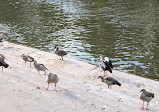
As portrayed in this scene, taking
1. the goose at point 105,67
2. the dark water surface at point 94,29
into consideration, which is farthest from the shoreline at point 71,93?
the dark water surface at point 94,29

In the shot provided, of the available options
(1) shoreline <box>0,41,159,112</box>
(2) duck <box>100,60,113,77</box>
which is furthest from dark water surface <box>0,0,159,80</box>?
(1) shoreline <box>0,41,159,112</box>

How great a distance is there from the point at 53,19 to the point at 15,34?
594 cm

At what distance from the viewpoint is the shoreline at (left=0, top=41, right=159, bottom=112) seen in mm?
8234

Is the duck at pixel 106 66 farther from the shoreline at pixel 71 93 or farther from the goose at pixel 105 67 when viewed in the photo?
the shoreline at pixel 71 93

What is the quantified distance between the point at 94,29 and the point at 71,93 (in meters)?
14.0

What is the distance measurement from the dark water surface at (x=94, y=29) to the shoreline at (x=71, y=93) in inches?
97.5

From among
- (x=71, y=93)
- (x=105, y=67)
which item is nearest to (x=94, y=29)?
(x=105, y=67)

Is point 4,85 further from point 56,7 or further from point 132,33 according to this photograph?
point 56,7

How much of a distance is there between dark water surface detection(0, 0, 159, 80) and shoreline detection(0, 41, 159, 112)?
97.5 inches

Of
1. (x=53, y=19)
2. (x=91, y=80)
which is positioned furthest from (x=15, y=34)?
(x=91, y=80)

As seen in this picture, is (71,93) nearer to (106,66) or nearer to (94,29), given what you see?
(106,66)

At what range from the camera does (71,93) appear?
30.9ft

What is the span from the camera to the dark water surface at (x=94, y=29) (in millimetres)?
16641

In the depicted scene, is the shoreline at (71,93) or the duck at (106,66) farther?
the duck at (106,66)
